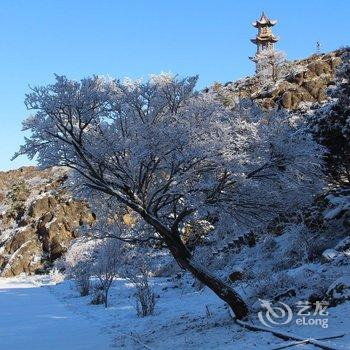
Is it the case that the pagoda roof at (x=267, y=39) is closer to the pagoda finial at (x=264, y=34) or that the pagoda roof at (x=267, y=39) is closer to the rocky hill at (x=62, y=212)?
the pagoda finial at (x=264, y=34)

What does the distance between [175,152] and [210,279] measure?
327 cm

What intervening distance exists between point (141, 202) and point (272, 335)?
408 centimetres

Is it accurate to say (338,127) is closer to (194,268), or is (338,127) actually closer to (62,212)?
(194,268)

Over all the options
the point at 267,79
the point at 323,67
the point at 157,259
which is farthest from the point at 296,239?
the point at 267,79

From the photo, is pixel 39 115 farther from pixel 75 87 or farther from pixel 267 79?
pixel 267 79

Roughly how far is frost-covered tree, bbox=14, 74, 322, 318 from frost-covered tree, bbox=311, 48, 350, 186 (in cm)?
530

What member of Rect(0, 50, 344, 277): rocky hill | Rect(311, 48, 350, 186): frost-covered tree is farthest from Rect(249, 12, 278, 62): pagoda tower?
Rect(311, 48, 350, 186): frost-covered tree

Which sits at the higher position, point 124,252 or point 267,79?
point 267,79

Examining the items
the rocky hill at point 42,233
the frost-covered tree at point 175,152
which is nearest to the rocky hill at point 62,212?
the rocky hill at point 42,233

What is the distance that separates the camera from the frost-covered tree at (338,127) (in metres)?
15.2

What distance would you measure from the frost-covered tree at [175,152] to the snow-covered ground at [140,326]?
1.40 metres

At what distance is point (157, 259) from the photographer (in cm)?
2823

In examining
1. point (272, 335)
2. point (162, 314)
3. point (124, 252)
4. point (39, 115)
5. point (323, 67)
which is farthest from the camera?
point (323, 67)

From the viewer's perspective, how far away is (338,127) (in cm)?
1580
